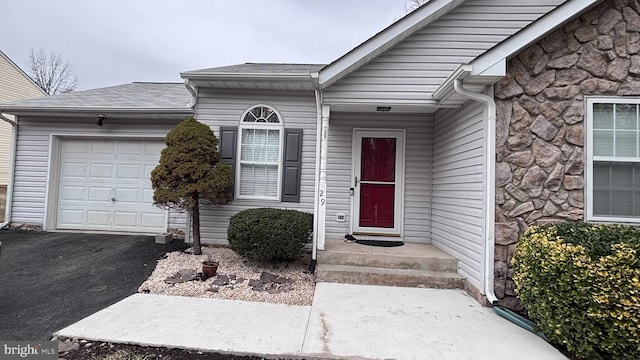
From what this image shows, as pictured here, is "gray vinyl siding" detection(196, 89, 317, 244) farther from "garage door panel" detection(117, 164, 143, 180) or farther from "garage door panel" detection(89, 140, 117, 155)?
"garage door panel" detection(89, 140, 117, 155)

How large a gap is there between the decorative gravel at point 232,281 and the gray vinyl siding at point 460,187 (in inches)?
86.9

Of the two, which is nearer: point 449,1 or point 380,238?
point 449,1

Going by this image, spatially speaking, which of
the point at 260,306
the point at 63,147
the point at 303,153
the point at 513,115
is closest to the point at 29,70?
the point at 63,147

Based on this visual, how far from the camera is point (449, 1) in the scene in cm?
448

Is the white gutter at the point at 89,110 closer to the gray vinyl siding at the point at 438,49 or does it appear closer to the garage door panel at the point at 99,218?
the garage door panel at the point at 99,218

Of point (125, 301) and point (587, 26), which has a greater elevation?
point (587, 26)

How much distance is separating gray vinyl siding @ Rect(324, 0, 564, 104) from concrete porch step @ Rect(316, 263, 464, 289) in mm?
2650

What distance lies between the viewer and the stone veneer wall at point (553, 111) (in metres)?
3.50

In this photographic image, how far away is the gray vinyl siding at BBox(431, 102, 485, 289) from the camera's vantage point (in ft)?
12.3

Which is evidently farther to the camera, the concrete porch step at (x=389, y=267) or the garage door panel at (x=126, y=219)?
the garage door panel at (x=126, y=219)

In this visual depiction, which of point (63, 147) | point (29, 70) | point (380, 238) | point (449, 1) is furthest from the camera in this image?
point (29, 70)

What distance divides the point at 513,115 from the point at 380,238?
9.93 feet

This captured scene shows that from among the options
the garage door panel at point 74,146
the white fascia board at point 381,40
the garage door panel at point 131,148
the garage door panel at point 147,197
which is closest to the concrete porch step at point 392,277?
the white fascia board at point 381,40

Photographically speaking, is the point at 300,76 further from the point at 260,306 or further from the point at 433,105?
the point at 260,306
